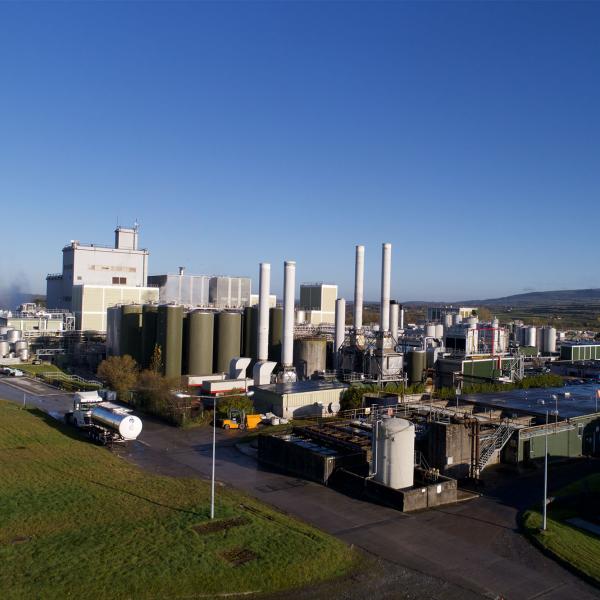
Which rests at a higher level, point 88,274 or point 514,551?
point 88,274

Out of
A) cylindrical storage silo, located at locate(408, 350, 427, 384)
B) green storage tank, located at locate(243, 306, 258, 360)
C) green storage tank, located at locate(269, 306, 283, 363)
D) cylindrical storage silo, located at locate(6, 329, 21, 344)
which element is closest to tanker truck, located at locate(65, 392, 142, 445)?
green storage tank, located at locate(243, 306, 258, 360)

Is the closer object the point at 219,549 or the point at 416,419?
the point at 219,549

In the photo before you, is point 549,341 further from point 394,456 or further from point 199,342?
point 394,456

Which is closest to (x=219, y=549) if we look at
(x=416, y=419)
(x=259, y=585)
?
(x=259, y=585)

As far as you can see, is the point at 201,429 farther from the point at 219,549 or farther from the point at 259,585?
the point at 259,585

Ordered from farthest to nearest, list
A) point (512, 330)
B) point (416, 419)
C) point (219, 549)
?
point (512, 330) < point (416, 419) < point (219, 549)

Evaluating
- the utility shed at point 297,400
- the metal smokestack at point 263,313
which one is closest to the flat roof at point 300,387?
the utility shed at point 297,400

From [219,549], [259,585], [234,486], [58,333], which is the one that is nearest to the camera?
[259,585]
